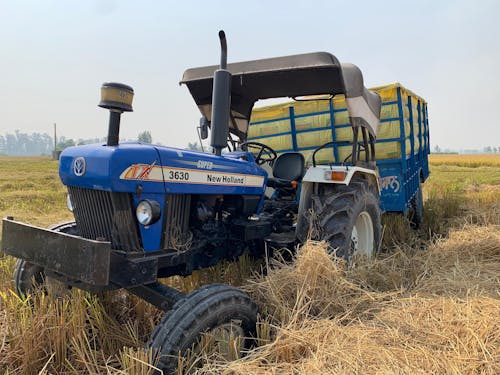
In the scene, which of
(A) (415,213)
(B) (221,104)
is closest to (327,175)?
(B) (221,104)

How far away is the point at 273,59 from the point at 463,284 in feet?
7.73

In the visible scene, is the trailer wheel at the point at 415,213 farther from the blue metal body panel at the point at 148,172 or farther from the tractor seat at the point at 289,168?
the blue metal body panel at the point at 148,172

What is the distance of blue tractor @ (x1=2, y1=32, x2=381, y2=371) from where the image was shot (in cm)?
225

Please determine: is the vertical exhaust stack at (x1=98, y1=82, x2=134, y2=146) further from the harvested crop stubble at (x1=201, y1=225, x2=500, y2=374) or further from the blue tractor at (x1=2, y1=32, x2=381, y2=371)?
the harvested crop stubble at (x1=201, y1=225, x2=500, y2=374)

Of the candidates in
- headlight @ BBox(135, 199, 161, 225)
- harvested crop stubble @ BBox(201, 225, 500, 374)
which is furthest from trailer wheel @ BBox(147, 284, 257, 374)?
headlight @ BBox(135, 199, 161, 225)

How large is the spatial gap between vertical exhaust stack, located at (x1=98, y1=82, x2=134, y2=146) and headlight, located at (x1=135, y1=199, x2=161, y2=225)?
1.34 ft

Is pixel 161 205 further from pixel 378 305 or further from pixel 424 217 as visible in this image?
pixel 424 217

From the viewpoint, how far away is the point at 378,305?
9.40 feet

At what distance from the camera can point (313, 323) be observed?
8.27 feet

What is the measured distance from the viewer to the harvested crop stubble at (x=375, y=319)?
6.76 feet

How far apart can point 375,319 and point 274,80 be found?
92.0 inches

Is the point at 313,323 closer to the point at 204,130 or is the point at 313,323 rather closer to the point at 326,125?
the point at 204,130

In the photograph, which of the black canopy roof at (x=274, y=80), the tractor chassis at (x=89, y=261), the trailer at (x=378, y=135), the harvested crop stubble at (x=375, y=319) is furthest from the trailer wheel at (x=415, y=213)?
the tractor chassis at (x=89, y=261)

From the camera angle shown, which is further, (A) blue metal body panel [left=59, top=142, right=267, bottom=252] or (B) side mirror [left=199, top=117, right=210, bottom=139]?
(B) side mirror [left=199, top=117, right=210, bottom=139]
